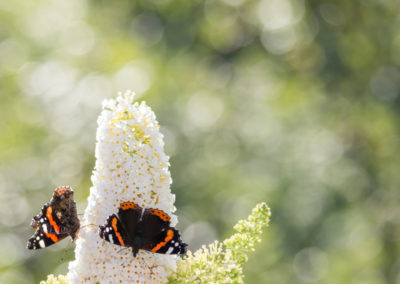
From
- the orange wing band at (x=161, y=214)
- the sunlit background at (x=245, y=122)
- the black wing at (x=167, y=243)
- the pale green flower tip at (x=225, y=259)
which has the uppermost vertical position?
the sunlit background at (x=245, y=122)

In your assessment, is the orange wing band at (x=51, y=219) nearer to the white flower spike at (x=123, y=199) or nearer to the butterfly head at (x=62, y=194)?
the butterfly head at (x=62, y=194)

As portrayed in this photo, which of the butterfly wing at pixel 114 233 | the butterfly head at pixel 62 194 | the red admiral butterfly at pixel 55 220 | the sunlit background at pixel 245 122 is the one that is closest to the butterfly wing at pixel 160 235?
the butterfly wing at pixel 114 233

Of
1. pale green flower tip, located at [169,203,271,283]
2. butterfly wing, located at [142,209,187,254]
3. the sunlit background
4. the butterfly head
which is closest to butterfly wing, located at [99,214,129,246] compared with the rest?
butterfly wing, located at [142,209,187,254]

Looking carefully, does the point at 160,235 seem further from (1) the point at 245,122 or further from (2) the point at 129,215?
(1) the point at 245,122

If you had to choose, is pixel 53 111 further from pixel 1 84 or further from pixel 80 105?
pixel 1 84

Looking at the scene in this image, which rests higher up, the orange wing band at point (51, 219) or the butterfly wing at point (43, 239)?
the orange wing band at point (51, 219)

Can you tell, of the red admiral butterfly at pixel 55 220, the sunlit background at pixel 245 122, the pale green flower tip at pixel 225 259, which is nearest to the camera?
the pale green flower tip at pixel 225 259
